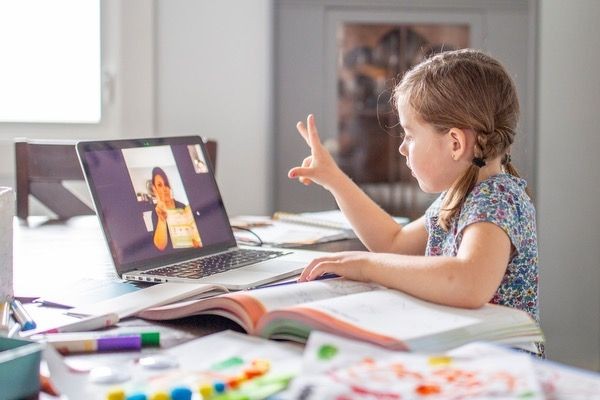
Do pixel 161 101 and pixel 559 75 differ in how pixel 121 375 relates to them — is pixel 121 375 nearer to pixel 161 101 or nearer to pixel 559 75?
pixel 161 101

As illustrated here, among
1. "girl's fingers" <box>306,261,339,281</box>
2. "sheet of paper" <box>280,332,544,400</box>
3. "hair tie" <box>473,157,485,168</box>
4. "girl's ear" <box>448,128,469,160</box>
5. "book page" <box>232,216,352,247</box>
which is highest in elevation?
"girl's ear" <box>448,128,469,160</box>

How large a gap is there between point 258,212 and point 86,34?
845 millimetres

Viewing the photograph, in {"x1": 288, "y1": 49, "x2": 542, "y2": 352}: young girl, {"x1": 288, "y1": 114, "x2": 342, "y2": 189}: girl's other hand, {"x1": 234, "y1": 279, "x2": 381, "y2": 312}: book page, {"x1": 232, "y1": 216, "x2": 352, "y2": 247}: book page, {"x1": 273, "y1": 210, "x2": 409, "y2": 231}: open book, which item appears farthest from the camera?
{"x1": 273, "y1": 210, "x2": 409, "y2": 231}: open book

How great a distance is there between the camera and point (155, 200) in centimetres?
142

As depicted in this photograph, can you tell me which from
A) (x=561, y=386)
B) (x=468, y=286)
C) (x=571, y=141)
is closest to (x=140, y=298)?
(x=468, y=286)

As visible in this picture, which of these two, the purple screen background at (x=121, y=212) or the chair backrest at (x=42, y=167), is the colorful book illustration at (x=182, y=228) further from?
the chair backrest at (x=42, y=167)

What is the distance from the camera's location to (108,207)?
4.42 ft

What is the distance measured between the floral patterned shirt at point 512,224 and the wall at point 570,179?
6.18 feet

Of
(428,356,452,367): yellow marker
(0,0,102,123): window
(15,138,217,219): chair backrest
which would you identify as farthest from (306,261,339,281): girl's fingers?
(0,0,102,123): window

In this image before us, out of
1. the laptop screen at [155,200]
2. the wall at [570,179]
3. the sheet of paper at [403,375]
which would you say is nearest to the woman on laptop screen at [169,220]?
the laptop screen at [155,200]

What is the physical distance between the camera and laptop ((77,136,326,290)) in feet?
4.31

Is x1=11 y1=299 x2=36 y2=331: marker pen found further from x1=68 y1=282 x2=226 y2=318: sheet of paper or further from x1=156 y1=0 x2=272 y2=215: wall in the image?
x1=156 y1=0 x2=272 y2=215: wall

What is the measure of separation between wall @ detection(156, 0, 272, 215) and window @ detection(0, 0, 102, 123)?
0.82ft

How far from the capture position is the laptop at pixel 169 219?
4.31 ft
